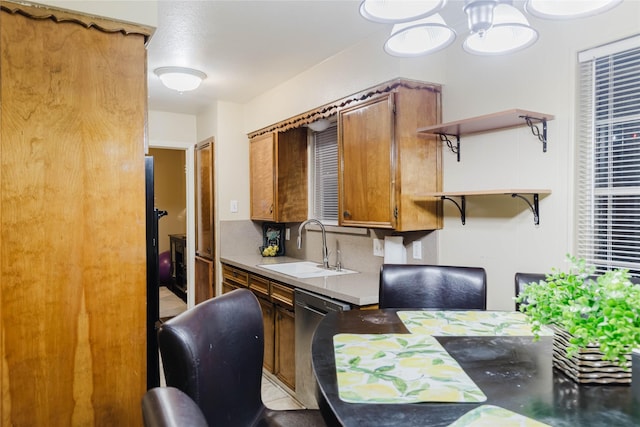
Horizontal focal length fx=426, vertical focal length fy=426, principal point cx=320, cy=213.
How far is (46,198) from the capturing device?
1.71 metres

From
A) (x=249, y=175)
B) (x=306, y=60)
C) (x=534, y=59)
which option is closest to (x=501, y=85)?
(x=534, y=59)

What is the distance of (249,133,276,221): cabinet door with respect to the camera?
389 centimetres

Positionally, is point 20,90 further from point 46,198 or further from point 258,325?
point 258,325

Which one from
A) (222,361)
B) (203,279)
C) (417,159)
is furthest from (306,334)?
(203,279)

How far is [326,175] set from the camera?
12.2 ft

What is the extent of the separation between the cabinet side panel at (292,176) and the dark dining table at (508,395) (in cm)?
258

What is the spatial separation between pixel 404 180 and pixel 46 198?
1762mm

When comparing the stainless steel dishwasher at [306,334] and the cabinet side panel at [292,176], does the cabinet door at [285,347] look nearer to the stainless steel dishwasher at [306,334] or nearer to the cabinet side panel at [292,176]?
the stainless steel dishwasher at [306,334]

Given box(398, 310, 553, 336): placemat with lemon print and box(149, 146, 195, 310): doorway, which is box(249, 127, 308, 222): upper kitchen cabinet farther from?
box(149, 146, 195, 310): doorway

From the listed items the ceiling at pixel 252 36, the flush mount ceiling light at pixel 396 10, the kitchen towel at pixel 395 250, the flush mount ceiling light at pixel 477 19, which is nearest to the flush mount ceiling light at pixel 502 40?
the flush mount ceiling light at pixel 477 19

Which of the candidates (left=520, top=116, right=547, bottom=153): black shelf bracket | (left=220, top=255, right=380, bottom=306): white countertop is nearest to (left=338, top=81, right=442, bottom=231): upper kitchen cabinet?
(left=220, top=255, right=380, bottom=306): white countertop

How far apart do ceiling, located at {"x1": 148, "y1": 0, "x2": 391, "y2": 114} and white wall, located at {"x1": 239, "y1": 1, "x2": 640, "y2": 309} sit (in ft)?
0.80

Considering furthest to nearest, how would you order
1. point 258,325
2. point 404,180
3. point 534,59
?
point 404,180 < point 534,59 < point 258,325

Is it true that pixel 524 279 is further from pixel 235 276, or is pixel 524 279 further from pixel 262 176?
pixel 262 176
